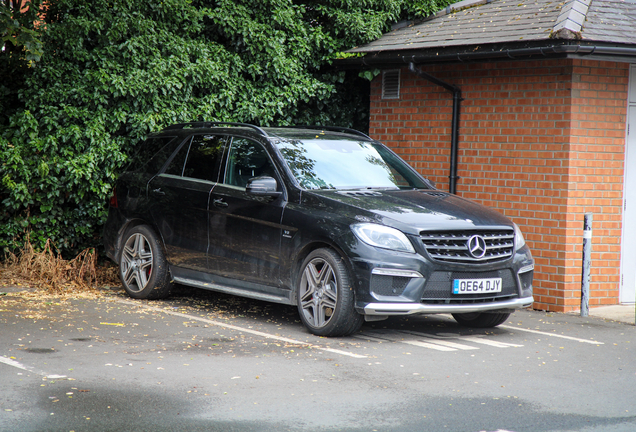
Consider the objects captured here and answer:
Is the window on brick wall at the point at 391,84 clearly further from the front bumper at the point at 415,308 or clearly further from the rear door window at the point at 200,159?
the front bumper at the point at 415,308

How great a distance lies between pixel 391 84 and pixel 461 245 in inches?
205

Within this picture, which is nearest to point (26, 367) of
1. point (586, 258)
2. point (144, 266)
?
point (144, 266)

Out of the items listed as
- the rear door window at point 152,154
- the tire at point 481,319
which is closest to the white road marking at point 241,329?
the rear door window at point 152,154

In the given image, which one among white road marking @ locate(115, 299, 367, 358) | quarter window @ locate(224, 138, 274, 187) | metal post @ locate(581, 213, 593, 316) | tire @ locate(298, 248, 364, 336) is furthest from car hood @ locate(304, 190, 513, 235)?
metal post @ locate(581, 213, 593, 316)

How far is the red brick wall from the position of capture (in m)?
9.80

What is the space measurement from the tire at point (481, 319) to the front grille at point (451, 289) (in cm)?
65

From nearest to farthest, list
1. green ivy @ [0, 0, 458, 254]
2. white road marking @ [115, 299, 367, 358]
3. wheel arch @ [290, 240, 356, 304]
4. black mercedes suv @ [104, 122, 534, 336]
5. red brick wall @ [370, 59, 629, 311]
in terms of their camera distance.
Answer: white road marking @ [115, 299, 367, 358] < black mercedes suv @ [104, 122, 534, 336] < wheel arch @ [290, 240, 356, 304] < red brick wall @ [370, 59, 629, 311] < green ivy @ [0, 0, 458, 254]

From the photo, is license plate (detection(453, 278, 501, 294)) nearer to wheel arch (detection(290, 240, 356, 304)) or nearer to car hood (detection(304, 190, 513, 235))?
car hood (detection(304, 190, 513, 235))

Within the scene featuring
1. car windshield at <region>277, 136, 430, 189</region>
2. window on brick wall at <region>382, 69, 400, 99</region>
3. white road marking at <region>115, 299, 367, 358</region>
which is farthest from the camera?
window on brick wall at <region>382, 69, 400, 99</region>

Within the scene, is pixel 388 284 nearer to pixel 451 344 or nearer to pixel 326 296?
pixel 326 296

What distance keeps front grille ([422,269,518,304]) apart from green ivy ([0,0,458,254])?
505 centimetres

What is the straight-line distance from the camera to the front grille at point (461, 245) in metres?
7.37

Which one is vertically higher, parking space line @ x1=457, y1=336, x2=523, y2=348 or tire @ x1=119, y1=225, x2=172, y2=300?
tire @ x1=119, y1=225, x2=172, y2=300

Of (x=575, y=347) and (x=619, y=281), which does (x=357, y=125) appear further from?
(x=575, y=347)
